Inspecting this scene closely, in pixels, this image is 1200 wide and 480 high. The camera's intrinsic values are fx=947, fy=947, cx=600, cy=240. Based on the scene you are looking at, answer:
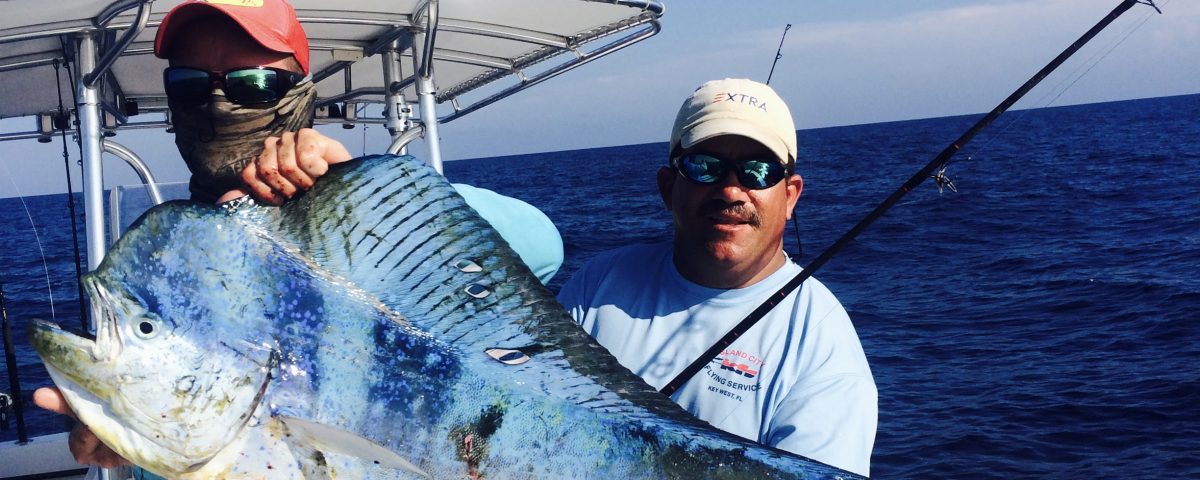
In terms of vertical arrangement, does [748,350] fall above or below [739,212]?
below

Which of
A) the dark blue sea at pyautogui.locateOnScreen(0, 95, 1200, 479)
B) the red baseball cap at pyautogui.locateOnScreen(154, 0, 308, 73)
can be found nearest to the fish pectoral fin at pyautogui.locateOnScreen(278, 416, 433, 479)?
the red baseball cap at pyautogui.locateOnScreen(154, 0, 308, 73)

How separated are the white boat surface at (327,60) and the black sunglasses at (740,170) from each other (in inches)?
101

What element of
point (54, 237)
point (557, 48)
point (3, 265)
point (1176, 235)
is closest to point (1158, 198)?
point (1176, 235)

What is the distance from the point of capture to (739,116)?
8.52ft

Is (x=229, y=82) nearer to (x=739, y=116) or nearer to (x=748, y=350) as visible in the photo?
(x=739, y=116)

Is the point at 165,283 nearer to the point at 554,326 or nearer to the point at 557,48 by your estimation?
the point at 554,326

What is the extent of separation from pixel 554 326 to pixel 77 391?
751 mm

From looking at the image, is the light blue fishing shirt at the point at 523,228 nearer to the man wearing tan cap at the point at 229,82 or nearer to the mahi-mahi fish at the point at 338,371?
the man wearing tan cap at the point at 229,82

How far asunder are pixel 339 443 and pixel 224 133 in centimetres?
91

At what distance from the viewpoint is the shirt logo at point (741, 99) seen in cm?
261

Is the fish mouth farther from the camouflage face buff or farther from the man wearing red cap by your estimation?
the camouflage face buff

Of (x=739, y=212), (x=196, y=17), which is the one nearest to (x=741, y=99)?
(x=739, y=212)

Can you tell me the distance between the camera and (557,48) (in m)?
6.07

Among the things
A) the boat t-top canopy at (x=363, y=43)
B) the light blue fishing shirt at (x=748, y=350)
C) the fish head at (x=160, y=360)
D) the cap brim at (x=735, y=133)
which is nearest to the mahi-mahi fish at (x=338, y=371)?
the fish head at (x=160, y=360)
